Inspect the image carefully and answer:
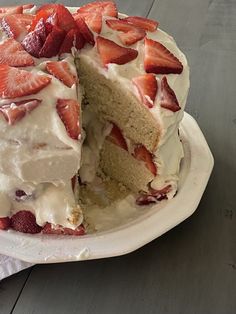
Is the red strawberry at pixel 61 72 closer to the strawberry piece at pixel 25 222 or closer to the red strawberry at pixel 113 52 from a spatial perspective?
the red strawberry at pixel 113 52

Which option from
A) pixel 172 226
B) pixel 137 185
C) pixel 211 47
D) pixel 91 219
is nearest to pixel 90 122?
pixel 137 185

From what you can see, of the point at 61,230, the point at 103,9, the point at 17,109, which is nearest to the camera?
the point at 17,109

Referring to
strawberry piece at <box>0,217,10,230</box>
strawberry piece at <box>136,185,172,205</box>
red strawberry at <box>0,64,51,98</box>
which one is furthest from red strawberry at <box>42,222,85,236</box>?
red strawberry at <box>0,64,51,98</box>

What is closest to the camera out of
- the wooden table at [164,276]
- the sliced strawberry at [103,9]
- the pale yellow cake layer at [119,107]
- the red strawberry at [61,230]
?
the wooden table at [164,276]

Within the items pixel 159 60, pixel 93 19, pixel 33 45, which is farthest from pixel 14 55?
pixel 159 60

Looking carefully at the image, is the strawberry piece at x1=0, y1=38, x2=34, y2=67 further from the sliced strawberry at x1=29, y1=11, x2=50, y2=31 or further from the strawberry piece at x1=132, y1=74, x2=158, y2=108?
the strawberry piece at x1=132, y1=74, x2=158, y2=108

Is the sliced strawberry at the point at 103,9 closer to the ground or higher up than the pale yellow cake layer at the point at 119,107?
higher up

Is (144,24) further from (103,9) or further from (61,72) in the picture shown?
(61,72)

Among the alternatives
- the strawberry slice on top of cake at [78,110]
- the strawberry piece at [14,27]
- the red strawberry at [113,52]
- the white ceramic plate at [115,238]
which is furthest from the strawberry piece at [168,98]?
the strawberry piece at [14,27]
